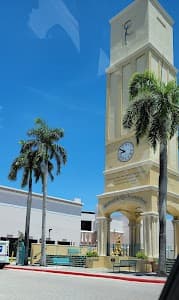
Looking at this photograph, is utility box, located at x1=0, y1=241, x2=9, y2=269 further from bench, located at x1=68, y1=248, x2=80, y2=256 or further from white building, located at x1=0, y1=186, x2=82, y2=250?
white building, located at x1=0, y1=186, x2=82, y2=250

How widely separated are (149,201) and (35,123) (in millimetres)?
12736

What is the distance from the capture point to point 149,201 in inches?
1196

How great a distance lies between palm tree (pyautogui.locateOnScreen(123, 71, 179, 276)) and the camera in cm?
2443

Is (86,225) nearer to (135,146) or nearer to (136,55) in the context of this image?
(135,146)

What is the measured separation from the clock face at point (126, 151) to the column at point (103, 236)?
5.52m

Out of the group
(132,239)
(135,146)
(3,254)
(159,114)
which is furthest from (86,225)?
(159,114)

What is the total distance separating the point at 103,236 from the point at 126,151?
760 cm

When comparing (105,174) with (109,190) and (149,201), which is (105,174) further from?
(149,201)

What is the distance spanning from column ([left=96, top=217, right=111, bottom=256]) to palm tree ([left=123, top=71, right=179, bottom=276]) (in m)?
10.8

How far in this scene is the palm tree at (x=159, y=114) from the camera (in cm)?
2443

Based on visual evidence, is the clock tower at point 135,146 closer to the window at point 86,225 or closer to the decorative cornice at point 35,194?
the decorative cornice at point 35,194

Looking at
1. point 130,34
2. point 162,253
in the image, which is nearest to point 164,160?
point 162,253

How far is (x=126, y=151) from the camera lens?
116ft

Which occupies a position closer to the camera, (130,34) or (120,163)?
(120,163)
